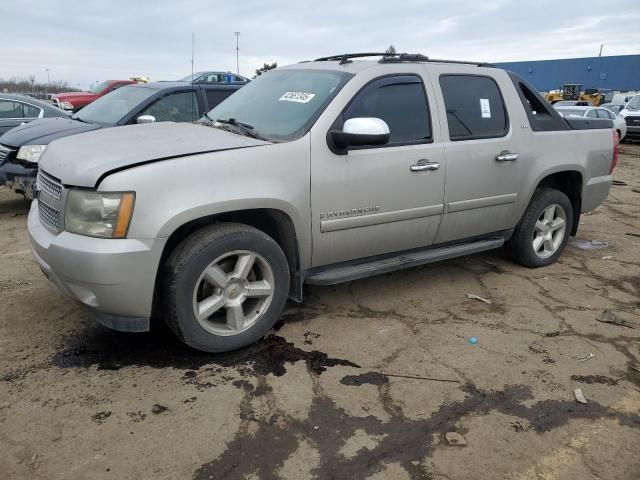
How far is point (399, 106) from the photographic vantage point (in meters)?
3.86

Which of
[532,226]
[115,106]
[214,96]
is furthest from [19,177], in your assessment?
[532,226]

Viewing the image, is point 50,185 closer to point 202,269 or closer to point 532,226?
point 202,269

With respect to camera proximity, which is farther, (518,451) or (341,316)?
(341,316)

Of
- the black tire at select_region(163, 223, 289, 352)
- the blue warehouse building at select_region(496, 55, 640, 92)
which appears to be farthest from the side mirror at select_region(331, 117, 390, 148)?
the blue warehouse building at select_region(496, 55, 640, 92)

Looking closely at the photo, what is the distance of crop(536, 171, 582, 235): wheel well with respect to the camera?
5133mm

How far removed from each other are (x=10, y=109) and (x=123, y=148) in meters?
6.59

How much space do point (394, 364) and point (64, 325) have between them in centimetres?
221

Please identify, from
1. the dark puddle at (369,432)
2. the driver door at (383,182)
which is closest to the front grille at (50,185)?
the driver door at (383,182)

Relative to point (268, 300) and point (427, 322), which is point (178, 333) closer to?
point (268, 300)

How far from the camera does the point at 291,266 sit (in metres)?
3.54

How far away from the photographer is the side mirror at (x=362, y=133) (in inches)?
129

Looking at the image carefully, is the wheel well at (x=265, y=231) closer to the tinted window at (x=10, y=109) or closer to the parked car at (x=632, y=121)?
the tinted window at (x=10, y=109)

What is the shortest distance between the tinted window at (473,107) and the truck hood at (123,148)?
1.63 meters

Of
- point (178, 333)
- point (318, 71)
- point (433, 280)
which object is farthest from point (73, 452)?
point (433, 280)
